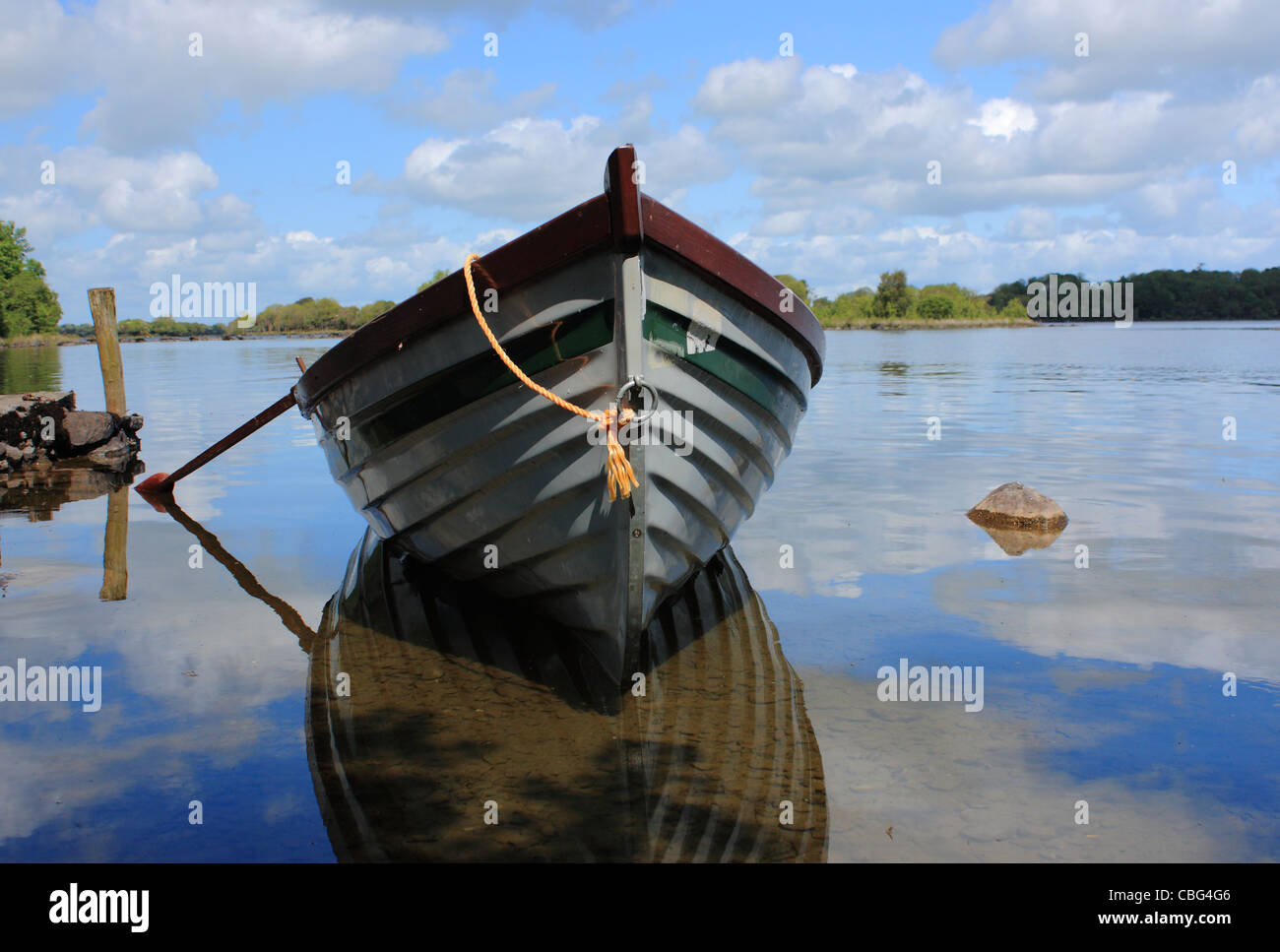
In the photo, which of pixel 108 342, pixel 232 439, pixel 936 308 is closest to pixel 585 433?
pixel 232 439

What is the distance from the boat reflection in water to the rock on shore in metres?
8.51

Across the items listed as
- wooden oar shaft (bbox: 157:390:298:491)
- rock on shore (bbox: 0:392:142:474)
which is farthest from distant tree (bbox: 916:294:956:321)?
wooden oar shaft (bbox: 157:390:298:491)

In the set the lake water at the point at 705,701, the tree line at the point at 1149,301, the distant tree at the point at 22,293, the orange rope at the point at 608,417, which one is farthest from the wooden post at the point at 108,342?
the tree line at the point at 1149,301

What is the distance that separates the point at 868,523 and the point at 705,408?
4.06 metres

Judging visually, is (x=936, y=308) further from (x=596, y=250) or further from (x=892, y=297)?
(x=596, y=250)

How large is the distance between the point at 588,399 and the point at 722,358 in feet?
2.71

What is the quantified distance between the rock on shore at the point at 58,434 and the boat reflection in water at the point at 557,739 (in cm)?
851

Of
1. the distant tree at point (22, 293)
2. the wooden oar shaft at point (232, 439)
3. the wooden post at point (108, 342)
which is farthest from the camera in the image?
the distant tree at point (22, 293)

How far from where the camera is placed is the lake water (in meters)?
3.59

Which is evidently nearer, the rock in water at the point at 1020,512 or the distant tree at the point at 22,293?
the rock in water at the point at 1020,512

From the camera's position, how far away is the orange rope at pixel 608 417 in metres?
4.55

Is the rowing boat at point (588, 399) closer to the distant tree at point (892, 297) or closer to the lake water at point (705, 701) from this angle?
the lake water at point (705, 701)

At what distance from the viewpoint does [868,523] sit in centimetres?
866
